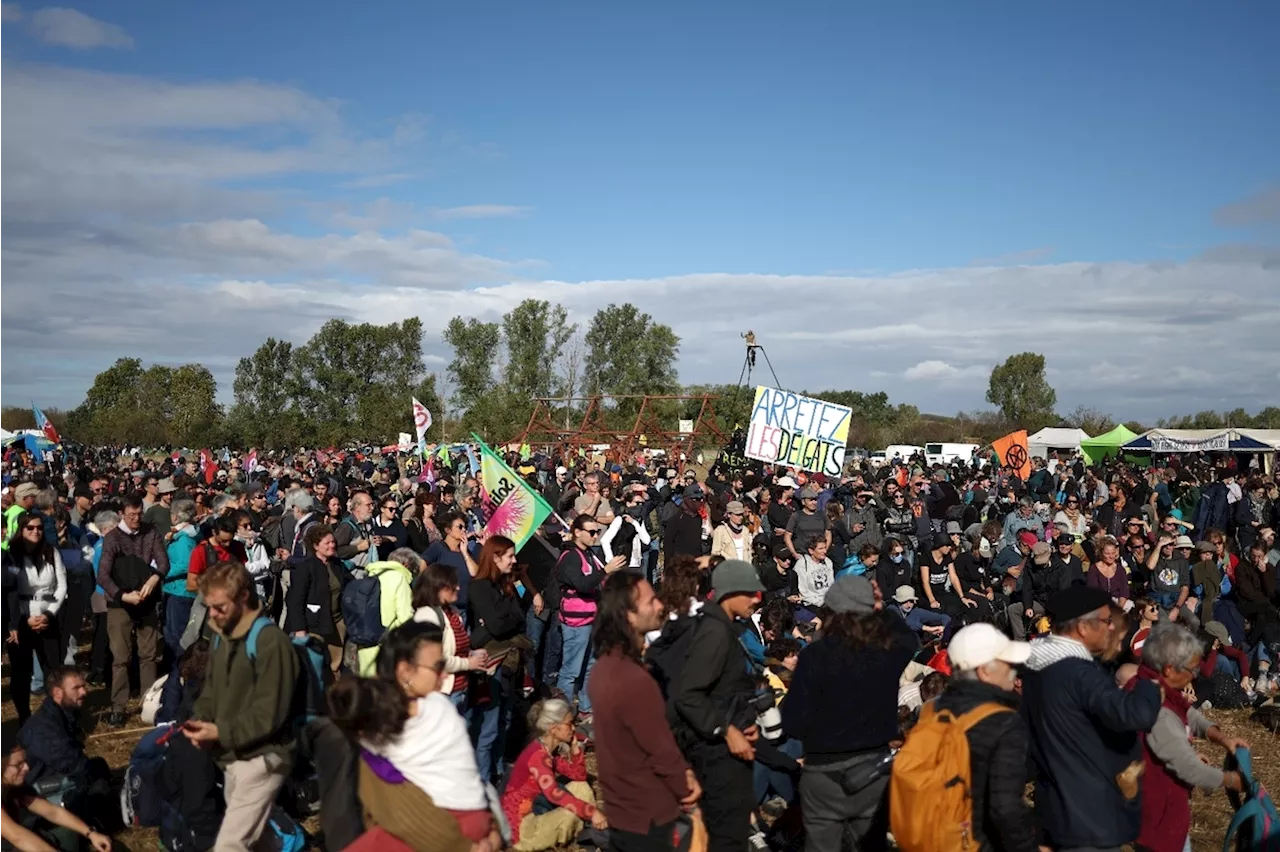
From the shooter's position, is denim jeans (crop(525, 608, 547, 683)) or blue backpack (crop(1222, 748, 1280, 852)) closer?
blue backpack (crop(1222, 748, 1280, 852))

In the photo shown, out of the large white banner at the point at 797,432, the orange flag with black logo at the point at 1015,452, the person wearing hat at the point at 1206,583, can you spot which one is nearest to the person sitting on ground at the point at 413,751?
the person wearing hat at the point at 1206,583

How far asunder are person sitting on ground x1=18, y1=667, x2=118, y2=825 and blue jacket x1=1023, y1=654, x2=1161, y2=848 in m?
5.07

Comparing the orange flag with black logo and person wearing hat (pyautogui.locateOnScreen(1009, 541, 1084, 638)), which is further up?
the orange flag with black logo

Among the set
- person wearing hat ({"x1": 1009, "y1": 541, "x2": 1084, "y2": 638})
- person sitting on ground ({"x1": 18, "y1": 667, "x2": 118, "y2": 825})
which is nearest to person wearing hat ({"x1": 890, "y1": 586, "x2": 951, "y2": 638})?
person wearing hat ({"x1": 1009, "y1": 541, "x2": 1084, "y2": 638})

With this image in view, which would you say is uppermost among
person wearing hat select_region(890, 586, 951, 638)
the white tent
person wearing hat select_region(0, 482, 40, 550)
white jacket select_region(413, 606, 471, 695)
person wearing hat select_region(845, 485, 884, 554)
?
person wearing hat select_region(0, 482, 40, 550)

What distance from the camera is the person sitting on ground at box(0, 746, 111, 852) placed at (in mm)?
5297

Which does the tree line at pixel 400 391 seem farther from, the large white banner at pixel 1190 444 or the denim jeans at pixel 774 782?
the denim jeans at pixel 774 782

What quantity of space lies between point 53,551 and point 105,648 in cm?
177

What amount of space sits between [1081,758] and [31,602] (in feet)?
24.5

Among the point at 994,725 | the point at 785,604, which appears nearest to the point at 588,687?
the point at 994,725

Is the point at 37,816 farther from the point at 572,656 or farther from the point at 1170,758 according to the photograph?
the point at 1170,758

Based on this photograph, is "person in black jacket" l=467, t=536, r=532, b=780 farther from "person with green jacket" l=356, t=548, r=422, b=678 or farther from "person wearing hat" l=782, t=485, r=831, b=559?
"person wearing hat" l=782, t=485, r=831, b=559

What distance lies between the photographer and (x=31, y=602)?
8.01m

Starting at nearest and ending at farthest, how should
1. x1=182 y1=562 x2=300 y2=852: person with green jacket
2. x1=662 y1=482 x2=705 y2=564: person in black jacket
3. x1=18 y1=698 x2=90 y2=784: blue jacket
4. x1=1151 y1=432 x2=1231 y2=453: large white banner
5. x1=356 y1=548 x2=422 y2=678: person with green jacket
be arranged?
x1=182 y1=562 x2=300 y2=852: person with green jacket < x1=18 y1=698 x2=90 y2=784: blue jacket < x1=356 y1=548 x2=422 y2=678: person with green jacket < x1=662 y1=482 x2=705 y2=564: person in black jacket < x1=1151 y1=432 x2=1231 y2=453: large white banner
